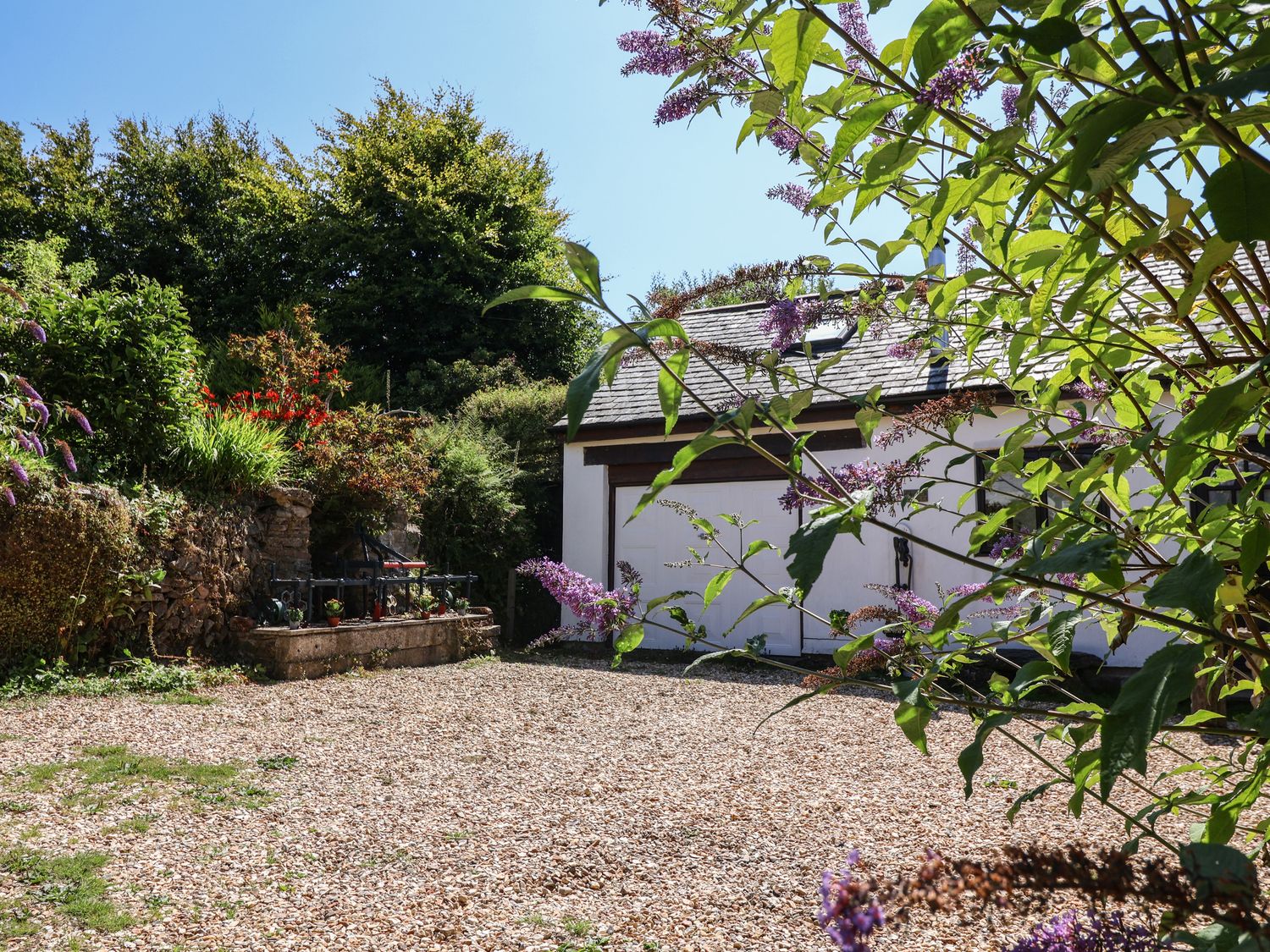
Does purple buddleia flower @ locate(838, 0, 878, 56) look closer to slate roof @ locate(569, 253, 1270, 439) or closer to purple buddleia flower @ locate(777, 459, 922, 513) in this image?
purple buddleia flower @ locate(777, 459, 922, 513)

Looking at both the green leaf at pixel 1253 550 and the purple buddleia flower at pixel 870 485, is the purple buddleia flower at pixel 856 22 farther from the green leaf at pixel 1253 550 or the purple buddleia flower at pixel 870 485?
the green leaf at pixel 1253 550

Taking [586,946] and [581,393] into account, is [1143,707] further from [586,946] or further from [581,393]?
[586,946]

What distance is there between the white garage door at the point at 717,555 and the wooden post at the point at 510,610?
1248 millimetres

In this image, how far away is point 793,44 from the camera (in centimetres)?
96

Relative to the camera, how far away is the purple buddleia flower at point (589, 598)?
A: 1.84m

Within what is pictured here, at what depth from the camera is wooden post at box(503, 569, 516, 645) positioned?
423 inches

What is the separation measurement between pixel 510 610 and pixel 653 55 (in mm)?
9568

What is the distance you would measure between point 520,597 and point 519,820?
288 inches

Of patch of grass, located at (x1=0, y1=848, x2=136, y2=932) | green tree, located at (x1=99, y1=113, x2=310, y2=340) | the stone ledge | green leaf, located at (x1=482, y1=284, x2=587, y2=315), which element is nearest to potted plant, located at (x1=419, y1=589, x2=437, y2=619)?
the stone ledge

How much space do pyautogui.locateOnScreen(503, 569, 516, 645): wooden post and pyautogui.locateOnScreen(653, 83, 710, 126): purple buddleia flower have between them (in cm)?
940

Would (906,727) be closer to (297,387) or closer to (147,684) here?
(147,684)

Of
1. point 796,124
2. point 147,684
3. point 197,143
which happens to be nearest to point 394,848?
point 796,124

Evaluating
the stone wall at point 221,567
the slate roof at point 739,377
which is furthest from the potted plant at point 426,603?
the slate roof at point 739,377

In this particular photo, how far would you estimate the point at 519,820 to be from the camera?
12.8ft
